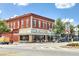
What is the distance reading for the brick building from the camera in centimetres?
761

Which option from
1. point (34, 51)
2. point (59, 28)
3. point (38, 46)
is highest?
point (59, 28)

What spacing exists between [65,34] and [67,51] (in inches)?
25.6

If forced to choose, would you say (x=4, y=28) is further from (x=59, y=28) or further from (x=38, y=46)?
(x=59, y=28)

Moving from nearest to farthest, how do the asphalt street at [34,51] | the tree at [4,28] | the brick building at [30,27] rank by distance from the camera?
the asphalt street at [34,51] < the brick building at [30,27] < the tree at [4,28]

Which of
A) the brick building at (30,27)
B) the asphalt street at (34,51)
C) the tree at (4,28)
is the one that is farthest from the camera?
the tree at (4,28)

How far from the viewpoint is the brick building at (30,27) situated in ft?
25.0

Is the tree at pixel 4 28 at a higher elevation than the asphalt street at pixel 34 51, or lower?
higher

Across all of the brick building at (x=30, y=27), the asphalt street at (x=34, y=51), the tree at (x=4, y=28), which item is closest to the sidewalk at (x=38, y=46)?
the asphalt street at (x=34, y=51)

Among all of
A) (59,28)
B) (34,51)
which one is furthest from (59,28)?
(34,51)

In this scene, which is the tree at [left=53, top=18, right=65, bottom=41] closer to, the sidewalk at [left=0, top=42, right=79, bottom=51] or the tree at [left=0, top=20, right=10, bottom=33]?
the sidewalk at [left=0, top=42, right=79, bottom=51]

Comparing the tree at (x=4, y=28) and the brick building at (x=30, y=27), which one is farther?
the tree at (x=4, y=28)

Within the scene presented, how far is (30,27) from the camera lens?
7633mm

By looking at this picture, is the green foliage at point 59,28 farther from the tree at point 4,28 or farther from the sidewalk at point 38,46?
the tree at point 4,28

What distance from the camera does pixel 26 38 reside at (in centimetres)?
772
